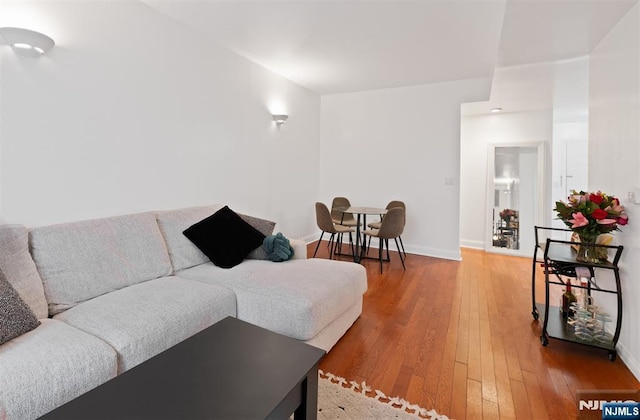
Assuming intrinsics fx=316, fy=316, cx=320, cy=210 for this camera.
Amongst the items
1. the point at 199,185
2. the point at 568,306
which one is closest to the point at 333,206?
the point at 199,185

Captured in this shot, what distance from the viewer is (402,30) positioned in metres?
2.94

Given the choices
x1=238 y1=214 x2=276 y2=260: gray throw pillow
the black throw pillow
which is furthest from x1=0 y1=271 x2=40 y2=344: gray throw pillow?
x1=238 y1=214 x2=276 y2=260: gray throw pillow

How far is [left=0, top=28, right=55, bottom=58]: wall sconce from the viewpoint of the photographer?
70.9 inches

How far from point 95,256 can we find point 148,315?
72 cm

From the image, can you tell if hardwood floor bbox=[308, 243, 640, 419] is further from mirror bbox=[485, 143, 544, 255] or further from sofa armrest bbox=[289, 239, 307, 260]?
mirror bbox=[485, 143, 544, 255]

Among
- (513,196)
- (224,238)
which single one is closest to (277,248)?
(224,238)

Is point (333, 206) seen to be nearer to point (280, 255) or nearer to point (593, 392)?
point (280, 255)

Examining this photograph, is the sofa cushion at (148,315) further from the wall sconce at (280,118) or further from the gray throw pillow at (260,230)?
the wall sconce at (280,118)

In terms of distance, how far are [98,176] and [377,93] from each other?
398 cm

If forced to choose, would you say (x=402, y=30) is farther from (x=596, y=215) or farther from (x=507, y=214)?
(x=507, y=214)

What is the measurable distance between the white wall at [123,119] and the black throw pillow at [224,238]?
0.53 metres

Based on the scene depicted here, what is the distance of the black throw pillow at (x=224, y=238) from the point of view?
8.28 ft

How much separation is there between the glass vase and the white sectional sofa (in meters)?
1.52

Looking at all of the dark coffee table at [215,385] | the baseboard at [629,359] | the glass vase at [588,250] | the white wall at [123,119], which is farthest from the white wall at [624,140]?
the white wall at [123,119]
